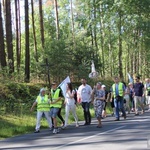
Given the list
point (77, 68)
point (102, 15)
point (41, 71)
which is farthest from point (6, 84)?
point (102, 15)

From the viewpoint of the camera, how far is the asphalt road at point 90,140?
34.2 ft

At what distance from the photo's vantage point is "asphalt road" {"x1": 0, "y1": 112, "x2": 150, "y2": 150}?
34.2ft

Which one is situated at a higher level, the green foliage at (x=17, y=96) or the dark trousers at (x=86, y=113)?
the green foliage at (x=17, y=96)

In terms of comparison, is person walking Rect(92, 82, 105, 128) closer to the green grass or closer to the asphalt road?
the asphalt road

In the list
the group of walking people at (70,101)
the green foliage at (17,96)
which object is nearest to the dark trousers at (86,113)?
the group of walking people at (70,101)

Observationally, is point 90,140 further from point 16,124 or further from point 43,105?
point 16,124

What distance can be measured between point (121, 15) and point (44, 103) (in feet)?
95.6

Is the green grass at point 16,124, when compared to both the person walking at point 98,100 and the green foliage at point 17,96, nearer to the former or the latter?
the green foliage at point 17,96

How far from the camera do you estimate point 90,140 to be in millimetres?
11672

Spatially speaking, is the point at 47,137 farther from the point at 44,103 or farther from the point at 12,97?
the point at 12,97

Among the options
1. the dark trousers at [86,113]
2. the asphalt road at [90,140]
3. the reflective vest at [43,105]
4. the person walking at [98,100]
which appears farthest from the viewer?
the dark trousers at [86,113]

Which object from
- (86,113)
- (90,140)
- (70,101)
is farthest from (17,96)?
(90,140)

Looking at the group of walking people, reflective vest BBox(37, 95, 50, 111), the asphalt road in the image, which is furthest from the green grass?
the asphalt road

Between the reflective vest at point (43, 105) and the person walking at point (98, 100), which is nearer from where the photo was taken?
the reflective vest at point (43, 105)
